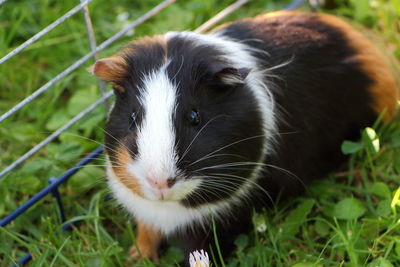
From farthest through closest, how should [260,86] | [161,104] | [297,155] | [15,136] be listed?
[15,136] < [297,155] < [260,86] < [161,104]

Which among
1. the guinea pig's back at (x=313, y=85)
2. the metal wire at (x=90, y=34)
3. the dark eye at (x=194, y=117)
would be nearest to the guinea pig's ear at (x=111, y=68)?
the dark eye at (x=194, y=117)

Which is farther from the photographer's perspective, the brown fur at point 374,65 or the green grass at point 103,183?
the brown fur at point 374,65

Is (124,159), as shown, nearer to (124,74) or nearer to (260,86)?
(124,74)

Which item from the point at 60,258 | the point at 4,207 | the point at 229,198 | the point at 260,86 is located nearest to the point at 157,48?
the point at 260,86

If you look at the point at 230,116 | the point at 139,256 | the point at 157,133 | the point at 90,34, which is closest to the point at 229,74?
the point at 230,116

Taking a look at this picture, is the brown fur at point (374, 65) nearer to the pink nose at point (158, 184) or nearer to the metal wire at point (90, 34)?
the metal wire at point (90, 34)

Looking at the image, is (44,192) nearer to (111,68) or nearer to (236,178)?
(111,68)
